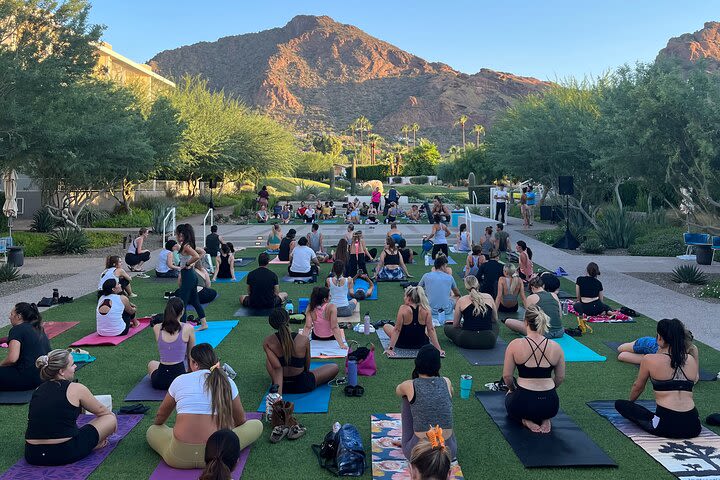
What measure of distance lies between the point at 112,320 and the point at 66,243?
12.5m

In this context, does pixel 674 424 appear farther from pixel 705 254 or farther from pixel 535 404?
pixel 705 254

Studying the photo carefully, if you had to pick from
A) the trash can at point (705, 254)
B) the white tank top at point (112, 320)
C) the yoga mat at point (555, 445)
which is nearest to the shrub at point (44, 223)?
the white tank top at point (112, 320)

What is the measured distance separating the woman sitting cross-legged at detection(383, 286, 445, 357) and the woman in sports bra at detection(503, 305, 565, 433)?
78.9 inches

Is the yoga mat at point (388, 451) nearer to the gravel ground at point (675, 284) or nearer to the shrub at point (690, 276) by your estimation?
the gravel ground at point (675, 284)

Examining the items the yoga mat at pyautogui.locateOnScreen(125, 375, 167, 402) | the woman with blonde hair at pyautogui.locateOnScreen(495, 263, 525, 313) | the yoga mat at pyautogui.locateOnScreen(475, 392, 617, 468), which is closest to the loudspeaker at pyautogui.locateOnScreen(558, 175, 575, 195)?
the woman with blonde hair at pyautogui.locateOnScreen(495, 263, 525, 313)

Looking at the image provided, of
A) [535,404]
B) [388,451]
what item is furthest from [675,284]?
[388,451]

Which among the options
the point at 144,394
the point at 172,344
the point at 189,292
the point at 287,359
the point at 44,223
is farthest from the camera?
the point at 44,223

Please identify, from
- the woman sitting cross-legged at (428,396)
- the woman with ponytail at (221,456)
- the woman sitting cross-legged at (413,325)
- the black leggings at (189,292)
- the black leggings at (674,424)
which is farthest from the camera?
the black leggings at (189,292)

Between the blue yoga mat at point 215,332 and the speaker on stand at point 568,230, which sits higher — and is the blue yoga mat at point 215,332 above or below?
below

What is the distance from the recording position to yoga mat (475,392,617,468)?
216 inches

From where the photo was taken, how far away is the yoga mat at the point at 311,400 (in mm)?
6816

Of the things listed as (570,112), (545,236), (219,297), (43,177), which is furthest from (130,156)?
(570,112)

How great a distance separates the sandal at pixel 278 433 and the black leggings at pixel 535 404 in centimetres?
218

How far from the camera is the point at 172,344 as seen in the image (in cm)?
712
